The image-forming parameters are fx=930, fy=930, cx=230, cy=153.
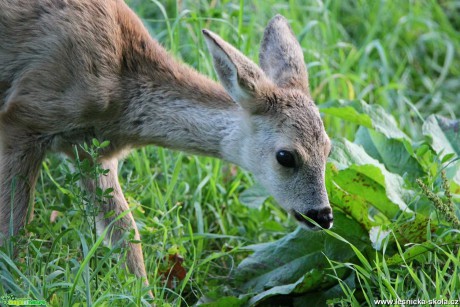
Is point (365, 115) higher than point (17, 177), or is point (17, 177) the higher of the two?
point (365, 115)

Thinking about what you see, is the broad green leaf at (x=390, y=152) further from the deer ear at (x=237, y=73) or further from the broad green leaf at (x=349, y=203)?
the deer ear at (x=237, y=73)

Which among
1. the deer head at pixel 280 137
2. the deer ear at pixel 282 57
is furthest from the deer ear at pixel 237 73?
the deer ear at pixel 282 57

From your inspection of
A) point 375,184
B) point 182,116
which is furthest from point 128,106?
point 375,184

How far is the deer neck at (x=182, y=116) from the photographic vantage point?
17.3 feet

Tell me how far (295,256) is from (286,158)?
0.57 metres

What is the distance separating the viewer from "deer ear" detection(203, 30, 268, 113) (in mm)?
4871

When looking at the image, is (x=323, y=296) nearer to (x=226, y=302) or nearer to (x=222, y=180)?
(x=226, y=302)

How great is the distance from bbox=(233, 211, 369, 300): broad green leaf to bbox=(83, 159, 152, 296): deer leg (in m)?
0.56

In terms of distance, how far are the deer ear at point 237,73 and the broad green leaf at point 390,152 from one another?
95 centimetres

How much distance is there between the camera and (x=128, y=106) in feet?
17.3

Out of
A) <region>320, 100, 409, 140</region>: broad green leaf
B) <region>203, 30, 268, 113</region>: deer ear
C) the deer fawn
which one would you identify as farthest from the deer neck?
<region>320, 100, 409, 140</region>: broad green leaf

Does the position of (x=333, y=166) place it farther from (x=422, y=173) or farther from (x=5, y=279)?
(x=5, y=279)

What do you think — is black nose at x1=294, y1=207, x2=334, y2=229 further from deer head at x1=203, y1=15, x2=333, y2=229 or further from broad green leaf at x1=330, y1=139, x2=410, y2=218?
broad green leaf at x1=330, y1=139, x2=410, y2=218

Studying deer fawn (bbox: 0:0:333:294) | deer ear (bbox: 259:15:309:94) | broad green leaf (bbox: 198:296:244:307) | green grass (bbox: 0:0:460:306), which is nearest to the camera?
green grass (bbox: 0:0:460:306)
